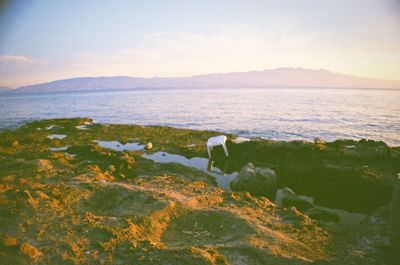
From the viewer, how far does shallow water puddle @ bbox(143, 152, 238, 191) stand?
535 inches

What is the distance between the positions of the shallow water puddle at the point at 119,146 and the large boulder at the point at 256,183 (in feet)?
31.5

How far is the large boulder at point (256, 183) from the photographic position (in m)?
11.8

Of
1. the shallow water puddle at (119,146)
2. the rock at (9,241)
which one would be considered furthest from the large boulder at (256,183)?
the shallow water puddle at (119,146)

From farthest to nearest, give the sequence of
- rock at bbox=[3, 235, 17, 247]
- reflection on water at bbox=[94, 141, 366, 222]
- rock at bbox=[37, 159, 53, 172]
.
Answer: rock at bbox=[37, 159, 53, 172], reflection on water at bbox=[94, 141, 366, 222], rock at bbox=[3, 235, 17, 247]

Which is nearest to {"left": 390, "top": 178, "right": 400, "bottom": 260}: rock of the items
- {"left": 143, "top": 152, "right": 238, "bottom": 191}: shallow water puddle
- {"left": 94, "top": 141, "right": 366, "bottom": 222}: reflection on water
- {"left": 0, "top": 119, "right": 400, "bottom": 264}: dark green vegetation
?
{"left": 0, "top": 119, "right": 400, "bottom": 264}: dark green vegetation

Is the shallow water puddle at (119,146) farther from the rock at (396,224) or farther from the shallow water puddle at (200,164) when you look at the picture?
the rock at (396,224)

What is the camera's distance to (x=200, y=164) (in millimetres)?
16109

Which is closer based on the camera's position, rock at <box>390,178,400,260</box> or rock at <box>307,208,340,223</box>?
rock at <box>390,178,400,260</box>

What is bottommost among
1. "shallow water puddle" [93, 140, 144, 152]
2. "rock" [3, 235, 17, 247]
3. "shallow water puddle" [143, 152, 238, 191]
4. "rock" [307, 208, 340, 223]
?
"rock" [307, 208, 340, 223]

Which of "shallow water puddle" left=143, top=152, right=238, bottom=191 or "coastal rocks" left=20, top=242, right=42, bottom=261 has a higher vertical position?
"coastal rocks" left=20, top=242, right=42, bottom=261

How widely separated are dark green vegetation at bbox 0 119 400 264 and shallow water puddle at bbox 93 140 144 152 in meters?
3.43

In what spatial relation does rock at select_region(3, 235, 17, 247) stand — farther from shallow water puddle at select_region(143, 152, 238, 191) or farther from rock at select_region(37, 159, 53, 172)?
shallow water puddle at select_region(143, 152, 238, 191)

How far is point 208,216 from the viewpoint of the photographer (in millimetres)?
8820

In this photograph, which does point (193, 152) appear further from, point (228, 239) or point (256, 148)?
point (228, 239)
